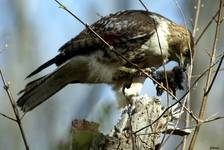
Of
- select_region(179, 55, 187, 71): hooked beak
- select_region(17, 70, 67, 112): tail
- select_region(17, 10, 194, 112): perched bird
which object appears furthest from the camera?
select_region(17, 10, 194, 112): perched bird

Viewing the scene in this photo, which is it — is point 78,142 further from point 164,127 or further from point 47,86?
point 47,86

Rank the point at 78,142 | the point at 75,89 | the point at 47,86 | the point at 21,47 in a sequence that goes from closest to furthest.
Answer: the point at 78,142
the point at 47,86
the point at 75,89
the point at 21,47

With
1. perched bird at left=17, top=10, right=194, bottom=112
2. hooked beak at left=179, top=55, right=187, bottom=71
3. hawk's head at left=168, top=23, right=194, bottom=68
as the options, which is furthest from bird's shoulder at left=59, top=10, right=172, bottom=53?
hooked beak at left=179, top=55, right=187, bottom=71

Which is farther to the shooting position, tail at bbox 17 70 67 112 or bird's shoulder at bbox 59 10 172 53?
bird's shoulder at bbox 59 10 172 53

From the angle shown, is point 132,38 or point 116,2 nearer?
point 132,38

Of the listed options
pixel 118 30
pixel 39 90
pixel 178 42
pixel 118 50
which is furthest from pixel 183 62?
pixel 39 90

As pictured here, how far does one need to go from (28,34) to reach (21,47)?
0.27 metres

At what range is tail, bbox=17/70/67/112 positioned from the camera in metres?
5.69

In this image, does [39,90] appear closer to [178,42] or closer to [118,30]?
[118,30]

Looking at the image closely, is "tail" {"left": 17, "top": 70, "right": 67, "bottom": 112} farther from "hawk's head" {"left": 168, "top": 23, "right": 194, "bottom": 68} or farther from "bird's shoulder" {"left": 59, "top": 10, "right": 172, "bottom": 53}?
"hawk's head" {"left": 168, "top": 23, "right": 194, "bottom": 68}

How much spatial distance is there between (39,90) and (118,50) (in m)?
0.75

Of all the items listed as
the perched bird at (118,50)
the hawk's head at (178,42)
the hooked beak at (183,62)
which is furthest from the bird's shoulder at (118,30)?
the hooked beak at (183,62)

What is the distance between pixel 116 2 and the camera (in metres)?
11.9

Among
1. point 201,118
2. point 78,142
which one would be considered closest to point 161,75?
point 201,118
